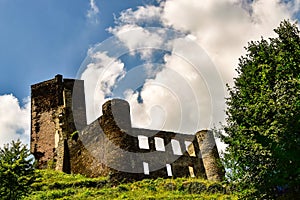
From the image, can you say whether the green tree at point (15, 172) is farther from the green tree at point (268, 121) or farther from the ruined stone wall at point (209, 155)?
the ruined stone wall at point (209, 155)

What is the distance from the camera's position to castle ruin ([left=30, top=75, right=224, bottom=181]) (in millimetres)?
28219

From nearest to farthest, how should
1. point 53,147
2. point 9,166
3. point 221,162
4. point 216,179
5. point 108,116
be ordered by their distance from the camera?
point 221,162
point 9,166
point 108,116
point 216,179
point 53,147

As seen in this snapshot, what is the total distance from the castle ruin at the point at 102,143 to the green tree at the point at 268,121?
6470 millimetres

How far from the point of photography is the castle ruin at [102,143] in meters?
28.2

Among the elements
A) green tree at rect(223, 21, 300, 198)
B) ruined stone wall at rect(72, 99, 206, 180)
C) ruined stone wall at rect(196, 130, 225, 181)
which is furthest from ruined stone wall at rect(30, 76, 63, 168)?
green tree at rect(223, 21, 300, 198)

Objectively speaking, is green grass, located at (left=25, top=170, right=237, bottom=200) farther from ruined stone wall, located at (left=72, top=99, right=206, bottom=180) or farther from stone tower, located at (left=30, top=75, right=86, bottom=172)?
stone tower, located at (left=30, top=75, right=86, bottom=172)

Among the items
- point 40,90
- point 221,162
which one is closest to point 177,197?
point 221,162

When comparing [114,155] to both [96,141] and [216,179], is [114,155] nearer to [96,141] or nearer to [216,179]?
[96,141]

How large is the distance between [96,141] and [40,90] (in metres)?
15.5

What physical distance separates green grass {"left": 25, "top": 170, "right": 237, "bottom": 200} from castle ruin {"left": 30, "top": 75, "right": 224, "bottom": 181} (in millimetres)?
1298

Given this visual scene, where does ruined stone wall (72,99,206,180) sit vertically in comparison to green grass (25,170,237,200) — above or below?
above

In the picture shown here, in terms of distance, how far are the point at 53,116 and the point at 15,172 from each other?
19334 mm

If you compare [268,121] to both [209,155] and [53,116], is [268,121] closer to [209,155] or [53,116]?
[209,155]

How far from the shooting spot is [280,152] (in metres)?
15.7
